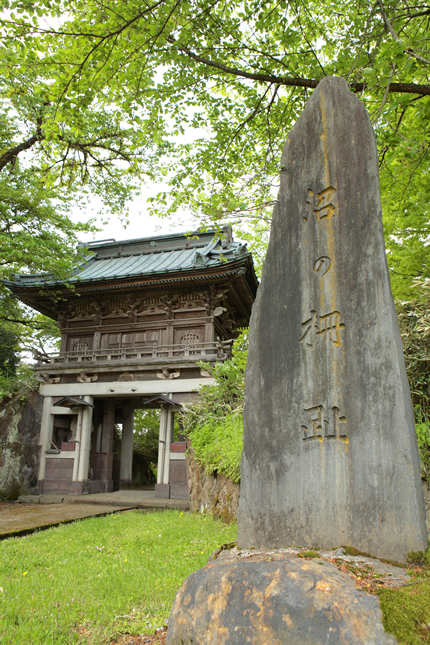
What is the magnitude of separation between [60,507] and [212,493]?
5.29 metres

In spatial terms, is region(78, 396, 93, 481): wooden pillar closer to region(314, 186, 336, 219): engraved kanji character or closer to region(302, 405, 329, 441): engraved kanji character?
region(302, 405, 329, 441): engraved kanji character

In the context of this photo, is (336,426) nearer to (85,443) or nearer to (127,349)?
(127,349)

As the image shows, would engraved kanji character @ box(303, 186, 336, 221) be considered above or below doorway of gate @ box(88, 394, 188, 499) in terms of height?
above

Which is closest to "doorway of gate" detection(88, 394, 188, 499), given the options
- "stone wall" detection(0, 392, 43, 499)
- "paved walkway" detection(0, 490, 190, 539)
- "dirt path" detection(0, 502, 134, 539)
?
"paved walkway" detection(0, 490, 190, 539)

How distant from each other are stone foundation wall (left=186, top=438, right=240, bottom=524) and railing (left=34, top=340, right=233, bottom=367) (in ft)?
15.5

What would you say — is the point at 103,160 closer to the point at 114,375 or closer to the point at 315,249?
the point at 114,375

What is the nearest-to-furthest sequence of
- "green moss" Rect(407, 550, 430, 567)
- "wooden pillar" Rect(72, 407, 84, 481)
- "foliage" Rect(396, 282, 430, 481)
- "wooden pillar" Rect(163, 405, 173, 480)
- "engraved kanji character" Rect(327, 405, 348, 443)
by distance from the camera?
"green moss" Rect(407, 550, 430, 567) < "engraved kanji character" Rect(327, 405, 348, 443) < "foliage" Rect(396, 282, 430, 481) < "wooden pillar" Rect(163, 405, 173, 480) < "wooden pillar" Rect(72, 407, 84, 481)

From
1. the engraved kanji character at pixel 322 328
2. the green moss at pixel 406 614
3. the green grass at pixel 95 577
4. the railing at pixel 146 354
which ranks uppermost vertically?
the railing at pixel 146 354

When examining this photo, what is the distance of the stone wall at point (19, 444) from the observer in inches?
503

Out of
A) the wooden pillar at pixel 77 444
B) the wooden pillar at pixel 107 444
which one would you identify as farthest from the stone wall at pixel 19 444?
the wooden pillar at pixel 107 444

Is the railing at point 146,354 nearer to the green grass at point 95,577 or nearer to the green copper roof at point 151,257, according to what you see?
the green copper roof at point 151,257

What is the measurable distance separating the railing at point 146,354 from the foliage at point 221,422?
3931mm

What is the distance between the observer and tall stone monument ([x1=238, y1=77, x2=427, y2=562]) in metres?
2.47

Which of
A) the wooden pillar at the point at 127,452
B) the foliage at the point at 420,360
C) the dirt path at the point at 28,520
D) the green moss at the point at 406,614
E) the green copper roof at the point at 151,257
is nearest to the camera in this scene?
the green moss at the point at 406,614
